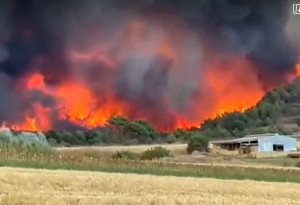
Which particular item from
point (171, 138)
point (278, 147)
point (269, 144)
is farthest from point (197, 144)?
point (171, 138)

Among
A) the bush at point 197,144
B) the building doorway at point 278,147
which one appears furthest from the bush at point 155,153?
the building doorway at point 278,147

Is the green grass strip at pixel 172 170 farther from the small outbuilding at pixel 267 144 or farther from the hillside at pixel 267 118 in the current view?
the hillside at pixel 267 118

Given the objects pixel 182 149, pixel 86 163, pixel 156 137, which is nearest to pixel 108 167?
pixel 86 163

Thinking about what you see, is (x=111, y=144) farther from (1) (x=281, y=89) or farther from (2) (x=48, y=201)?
(2) (x=48, y=201)

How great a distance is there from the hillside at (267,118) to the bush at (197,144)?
2730 centimetres

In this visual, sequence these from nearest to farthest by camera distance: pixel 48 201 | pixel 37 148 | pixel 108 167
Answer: pixel 48 201 < pixel 108 167 < pixel 37 148

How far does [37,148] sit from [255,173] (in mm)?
22555

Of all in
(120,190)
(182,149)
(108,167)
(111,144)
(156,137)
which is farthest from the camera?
(156,137)

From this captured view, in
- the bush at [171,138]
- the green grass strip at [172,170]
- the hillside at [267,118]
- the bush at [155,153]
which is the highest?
the hillside at [267,118]

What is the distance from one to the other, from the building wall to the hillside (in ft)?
97.2

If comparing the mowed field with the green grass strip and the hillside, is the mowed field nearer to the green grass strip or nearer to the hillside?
the green grass strip

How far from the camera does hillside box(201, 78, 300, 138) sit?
143375 mm

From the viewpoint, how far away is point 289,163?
7688cm

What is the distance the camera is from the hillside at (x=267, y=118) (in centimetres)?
14338
